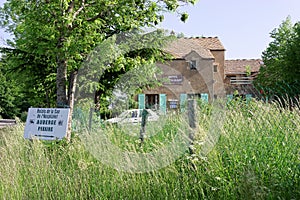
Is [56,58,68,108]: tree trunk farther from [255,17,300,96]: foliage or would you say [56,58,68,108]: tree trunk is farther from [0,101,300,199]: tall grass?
[255,17,300,96]: foliage

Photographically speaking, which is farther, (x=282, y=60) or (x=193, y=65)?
(x=193, y=65)

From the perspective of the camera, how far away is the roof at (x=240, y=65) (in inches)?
1598

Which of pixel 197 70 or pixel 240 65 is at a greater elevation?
pixel 240 65

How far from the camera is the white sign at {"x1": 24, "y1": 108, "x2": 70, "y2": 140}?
7824 millimetres

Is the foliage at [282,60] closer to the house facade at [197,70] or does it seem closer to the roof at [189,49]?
the house facade at [197,70]

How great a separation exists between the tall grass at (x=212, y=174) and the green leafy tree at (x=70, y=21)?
3012 millimetres

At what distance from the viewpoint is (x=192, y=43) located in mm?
34094

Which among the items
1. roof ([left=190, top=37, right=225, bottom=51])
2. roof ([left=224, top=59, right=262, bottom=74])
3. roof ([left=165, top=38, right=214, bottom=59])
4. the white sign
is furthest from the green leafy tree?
roof ([left=224, top=59, right=262, bottom=74])

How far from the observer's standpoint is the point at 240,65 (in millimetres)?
42156

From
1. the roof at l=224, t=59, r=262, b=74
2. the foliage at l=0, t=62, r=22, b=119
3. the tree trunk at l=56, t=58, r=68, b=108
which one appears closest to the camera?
the tree trunk at l=56, t=58, r=68, b=108

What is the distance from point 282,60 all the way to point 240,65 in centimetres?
2211

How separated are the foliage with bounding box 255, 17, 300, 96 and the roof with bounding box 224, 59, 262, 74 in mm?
13316

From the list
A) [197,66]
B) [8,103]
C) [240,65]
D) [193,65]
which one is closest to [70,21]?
[193,65]

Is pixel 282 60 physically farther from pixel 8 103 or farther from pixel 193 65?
pixel 8 103
